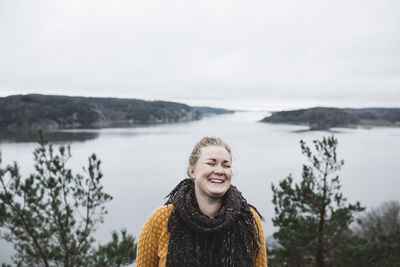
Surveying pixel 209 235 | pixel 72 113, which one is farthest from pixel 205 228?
pixel 72 113

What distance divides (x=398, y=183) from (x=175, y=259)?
1213 inches

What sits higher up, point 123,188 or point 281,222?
point 281,222

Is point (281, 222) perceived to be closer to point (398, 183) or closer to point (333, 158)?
point (333, 158)

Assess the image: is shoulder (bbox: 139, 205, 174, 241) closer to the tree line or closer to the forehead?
the forehead

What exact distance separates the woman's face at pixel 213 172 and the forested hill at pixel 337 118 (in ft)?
331

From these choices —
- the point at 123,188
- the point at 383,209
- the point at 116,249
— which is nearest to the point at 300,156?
the point at 383,209

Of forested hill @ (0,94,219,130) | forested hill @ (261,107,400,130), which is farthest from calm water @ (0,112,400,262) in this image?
forested hill @ (261,107,400,130)

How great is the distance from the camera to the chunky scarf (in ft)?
4.80

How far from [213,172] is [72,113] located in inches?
4001

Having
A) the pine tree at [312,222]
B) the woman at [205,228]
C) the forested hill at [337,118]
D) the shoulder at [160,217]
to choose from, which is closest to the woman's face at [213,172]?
the woman at [205,228]

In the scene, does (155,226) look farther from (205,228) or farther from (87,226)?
(87,226)

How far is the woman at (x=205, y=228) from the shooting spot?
1471mm

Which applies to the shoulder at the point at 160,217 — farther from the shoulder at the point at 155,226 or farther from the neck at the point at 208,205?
the neck at the point at 208,205

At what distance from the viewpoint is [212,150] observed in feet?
5.27
